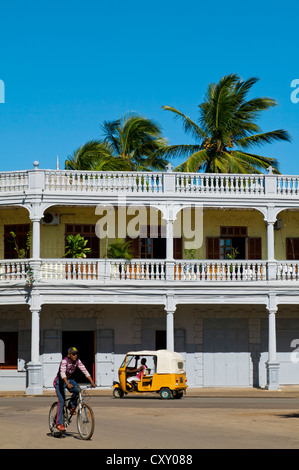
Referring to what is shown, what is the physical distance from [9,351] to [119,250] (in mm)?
5477

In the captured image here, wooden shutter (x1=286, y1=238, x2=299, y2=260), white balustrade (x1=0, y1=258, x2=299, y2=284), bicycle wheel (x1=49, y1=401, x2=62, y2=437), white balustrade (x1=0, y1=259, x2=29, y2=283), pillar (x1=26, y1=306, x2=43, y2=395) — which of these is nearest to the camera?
bicycle wheel (x1=49, y1=401, x2=62, y2=437)

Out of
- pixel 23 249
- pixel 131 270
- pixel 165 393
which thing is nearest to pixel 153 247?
pixel 131 270

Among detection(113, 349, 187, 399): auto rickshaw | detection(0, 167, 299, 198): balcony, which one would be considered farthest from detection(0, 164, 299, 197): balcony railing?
detection(113, 349, 187, 399): auto rickshaw

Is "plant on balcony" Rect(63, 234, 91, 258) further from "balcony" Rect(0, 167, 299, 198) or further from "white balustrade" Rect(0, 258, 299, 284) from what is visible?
"balcony" Rect(0, 167, 299, 198)

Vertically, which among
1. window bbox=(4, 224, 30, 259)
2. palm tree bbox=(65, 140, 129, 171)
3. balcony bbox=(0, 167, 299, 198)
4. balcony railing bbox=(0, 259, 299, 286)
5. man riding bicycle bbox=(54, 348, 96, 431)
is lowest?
man riding bicycle bbox=(54, 348, 96, 431)

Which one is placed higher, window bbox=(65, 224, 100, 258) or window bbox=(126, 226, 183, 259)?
window bbox=(65, 224, 100, 258)

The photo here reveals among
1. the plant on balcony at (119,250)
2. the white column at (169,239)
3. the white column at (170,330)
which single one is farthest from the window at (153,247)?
the white column at (170,330)

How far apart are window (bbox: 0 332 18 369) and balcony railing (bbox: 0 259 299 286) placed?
8.43 feet

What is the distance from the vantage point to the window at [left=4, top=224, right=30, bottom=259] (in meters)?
31.3

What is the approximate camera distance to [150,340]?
30.9 meters

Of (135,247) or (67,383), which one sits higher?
(135,247)

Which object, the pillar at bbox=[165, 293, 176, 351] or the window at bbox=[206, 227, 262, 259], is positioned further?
the window at bbox=[206, 227, 262, 259]

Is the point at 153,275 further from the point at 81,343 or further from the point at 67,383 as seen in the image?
the point at 67,383
